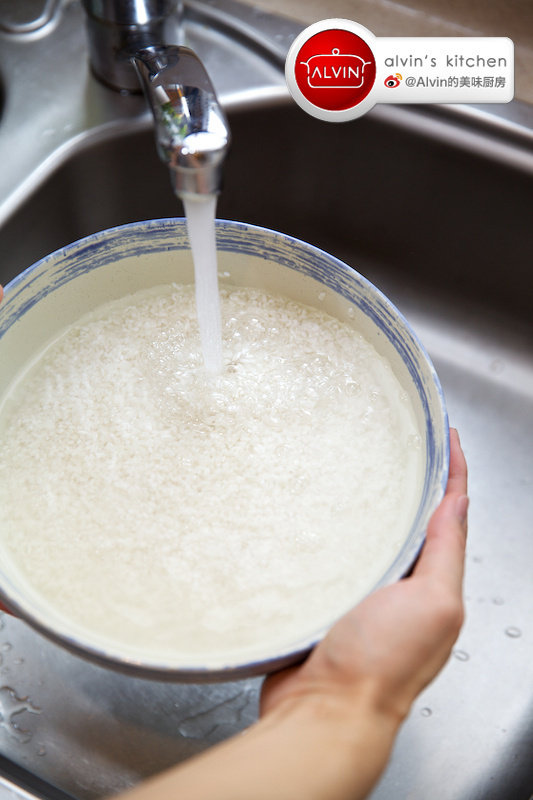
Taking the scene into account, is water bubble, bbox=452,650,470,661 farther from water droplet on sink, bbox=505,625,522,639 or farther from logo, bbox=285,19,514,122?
logo, bbox=285,19,514,122

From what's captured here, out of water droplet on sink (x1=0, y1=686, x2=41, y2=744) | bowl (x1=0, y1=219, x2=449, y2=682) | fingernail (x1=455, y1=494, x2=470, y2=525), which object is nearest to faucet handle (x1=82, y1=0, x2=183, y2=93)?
bowl (x1=0, y1=219, x2=449, y2=682)

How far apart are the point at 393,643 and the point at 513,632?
0.40 metres

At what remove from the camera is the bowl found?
59 cm

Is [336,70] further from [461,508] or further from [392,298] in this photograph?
[461,508]

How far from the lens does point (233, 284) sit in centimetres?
Result: 76

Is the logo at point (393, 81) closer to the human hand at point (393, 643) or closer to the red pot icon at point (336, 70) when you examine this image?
the red pot icon at point (336, 70)

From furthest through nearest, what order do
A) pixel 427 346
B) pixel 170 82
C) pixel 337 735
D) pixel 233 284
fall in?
1. pixel 427 346
2. pixel 233 284
3. pixel 170 82
4. pixel 337 735

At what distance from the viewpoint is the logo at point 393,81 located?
2.78 ft

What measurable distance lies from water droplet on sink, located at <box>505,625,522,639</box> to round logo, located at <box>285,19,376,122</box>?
0.62m

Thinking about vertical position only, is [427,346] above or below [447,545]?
below

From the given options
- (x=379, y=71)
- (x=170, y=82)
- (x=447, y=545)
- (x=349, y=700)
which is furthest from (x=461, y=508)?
(x=379, y=71)

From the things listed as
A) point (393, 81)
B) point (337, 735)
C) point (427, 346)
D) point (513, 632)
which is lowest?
point (513, 632)

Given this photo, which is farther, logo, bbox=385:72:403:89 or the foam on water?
logo, bbox=385:72:403:89

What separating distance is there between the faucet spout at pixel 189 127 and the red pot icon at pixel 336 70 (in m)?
0.24
